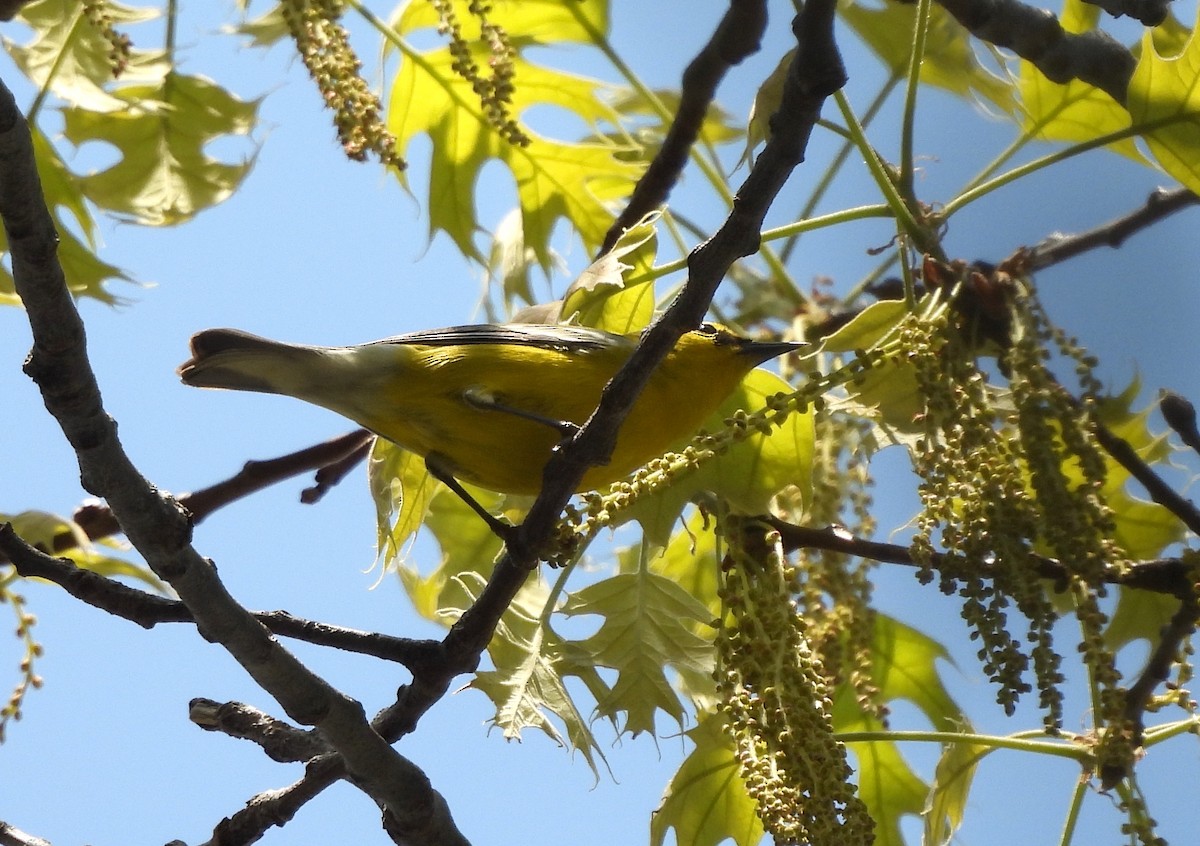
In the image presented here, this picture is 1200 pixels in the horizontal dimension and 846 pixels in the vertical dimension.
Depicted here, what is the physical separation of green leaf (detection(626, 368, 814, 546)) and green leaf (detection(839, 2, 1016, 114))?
81 centimetres

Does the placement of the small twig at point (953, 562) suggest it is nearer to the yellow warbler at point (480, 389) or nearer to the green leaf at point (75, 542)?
the yellow warbler at point (480, 389)

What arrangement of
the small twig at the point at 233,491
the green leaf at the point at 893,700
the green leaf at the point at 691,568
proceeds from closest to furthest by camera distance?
the small twig at the point at 233,491, the green leaf at the point at 893,700, the green leaf at the point at 691,568

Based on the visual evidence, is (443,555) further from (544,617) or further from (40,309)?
(40,309)

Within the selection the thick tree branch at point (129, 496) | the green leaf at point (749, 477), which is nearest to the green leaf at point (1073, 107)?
the green leaf at point (749, 477)

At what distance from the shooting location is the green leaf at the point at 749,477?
5.85 ft

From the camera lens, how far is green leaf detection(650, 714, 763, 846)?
6.07 ft

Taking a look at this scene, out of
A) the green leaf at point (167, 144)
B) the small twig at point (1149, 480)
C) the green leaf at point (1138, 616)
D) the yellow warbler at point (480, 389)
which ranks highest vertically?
the green leaf at point (167, 144)

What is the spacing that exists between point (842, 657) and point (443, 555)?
91 cm

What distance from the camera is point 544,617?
187 cm

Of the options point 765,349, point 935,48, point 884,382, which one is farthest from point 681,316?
point 935,48

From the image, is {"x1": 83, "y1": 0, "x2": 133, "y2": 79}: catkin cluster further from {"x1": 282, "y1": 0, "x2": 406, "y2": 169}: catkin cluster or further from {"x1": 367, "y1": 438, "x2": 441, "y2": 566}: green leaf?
{"x1": 367, "y1": 438, "x2": 441, "y2": 566}: green leaf

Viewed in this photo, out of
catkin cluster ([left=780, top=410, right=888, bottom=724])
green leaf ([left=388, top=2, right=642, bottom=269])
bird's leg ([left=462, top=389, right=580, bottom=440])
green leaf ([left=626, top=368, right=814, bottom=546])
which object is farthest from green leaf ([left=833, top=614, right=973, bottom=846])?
green leaf ([left=388, top=2, right=642, bottom=269])

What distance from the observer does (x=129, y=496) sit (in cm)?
121

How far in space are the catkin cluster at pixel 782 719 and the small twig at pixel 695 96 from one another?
608 millimetres
